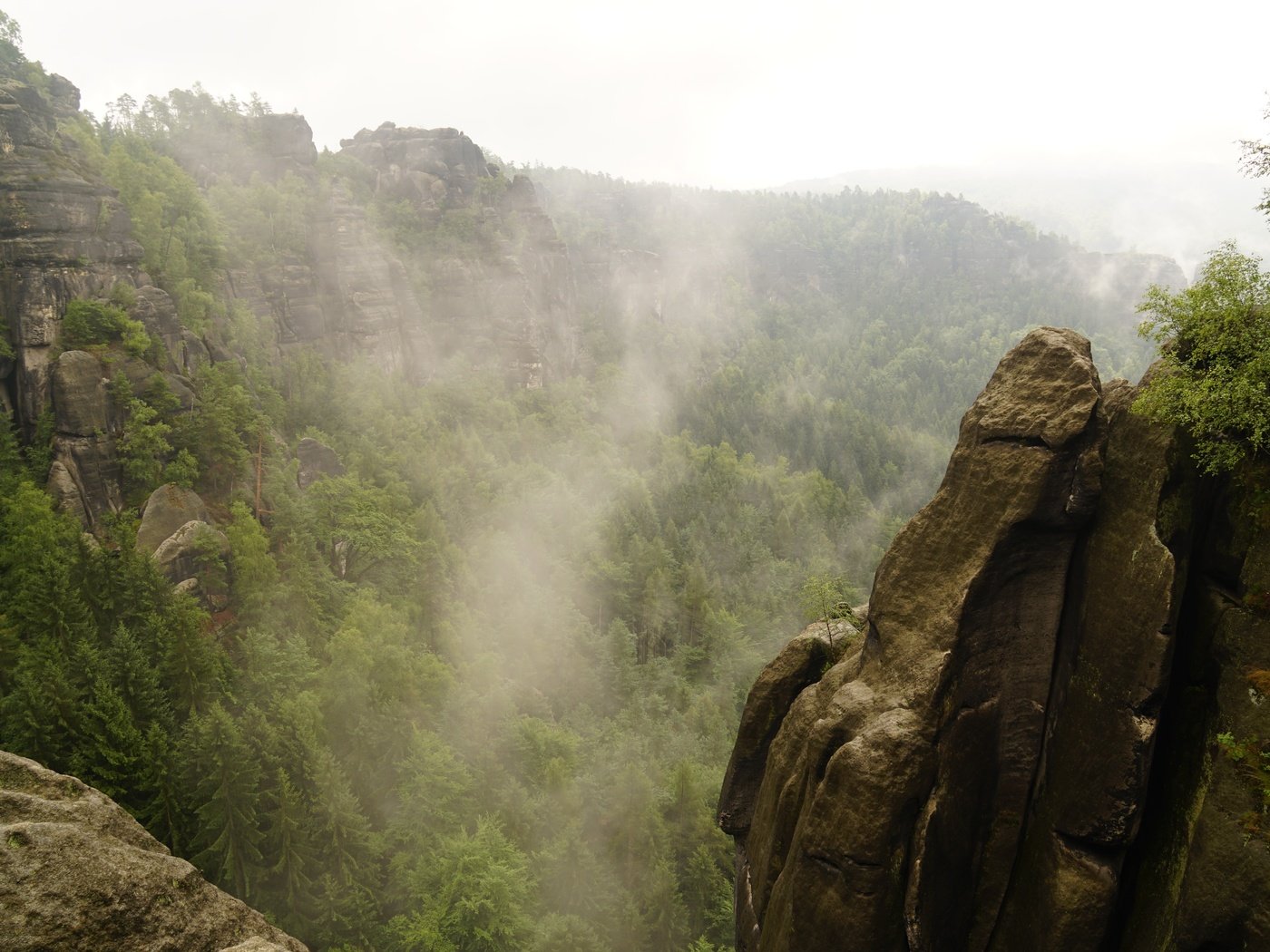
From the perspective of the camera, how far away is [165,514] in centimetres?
4259

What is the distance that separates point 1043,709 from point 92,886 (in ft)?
51.7

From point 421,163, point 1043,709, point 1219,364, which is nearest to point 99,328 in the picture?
point 1043,709

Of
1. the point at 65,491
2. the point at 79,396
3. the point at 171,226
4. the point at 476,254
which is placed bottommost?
the point at 65,491

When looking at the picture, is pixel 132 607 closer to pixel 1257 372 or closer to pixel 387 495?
pixel 387 495

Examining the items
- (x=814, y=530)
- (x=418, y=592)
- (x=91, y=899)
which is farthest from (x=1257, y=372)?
(x=814, y=530)

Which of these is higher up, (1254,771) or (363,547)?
(1254,771)

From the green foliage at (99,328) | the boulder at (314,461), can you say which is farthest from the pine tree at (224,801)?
the boulder at (314,461)

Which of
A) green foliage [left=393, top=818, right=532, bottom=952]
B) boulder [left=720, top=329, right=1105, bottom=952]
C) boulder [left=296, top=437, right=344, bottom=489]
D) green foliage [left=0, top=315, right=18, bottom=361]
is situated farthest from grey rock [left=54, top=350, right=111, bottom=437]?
boulder [left=720, top=329, right=1105, bottom=952]

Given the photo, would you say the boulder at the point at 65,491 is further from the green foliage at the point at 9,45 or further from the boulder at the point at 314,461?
the green foliage at the point at 9,45

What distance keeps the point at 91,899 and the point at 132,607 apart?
1193 inches

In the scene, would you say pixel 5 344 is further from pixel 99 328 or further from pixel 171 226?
pixel 171 226

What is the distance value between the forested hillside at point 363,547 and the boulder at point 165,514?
7.2 inches

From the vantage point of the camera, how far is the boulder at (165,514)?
41438mm

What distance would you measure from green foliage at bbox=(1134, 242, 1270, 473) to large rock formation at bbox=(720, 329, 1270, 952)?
24.8 inches
